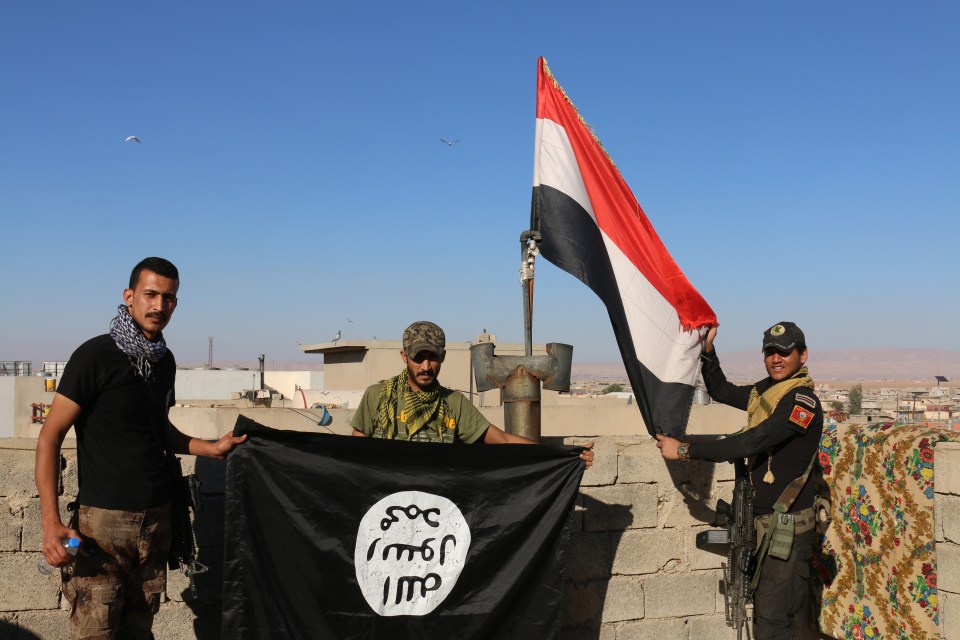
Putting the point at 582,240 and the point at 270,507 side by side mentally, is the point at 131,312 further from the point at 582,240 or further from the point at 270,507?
the point at 582,240

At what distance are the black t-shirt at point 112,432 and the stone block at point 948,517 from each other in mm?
4152

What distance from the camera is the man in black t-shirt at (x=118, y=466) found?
3.55 metres

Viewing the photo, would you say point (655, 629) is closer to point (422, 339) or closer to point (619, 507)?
point (619, 507)

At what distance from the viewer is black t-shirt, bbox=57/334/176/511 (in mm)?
3625

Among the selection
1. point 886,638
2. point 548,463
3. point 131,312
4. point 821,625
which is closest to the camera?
point 131,312

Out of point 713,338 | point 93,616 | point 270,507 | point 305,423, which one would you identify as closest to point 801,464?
point 713,338

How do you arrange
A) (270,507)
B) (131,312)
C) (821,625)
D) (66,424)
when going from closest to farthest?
(66,424) → (131,312) → (270,507) → (821,625)

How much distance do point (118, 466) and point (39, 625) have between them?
1489mm

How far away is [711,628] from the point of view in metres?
5.91

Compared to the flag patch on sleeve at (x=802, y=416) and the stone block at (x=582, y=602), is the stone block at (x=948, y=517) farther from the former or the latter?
the stone block at (x=582, y=602)

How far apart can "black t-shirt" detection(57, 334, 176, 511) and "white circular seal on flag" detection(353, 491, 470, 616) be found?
113 centimetres

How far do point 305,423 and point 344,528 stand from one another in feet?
30.1

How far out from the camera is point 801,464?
192 inches

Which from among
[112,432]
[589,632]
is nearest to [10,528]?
[112,432]
